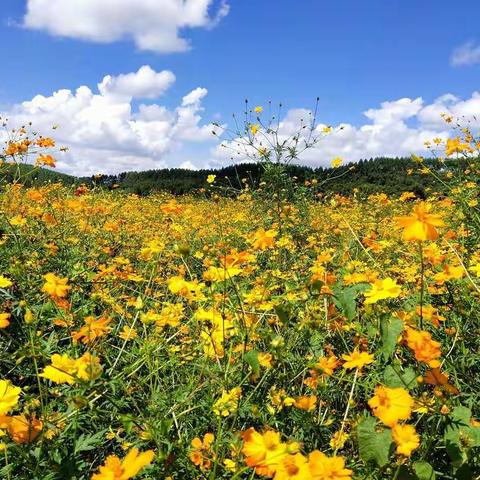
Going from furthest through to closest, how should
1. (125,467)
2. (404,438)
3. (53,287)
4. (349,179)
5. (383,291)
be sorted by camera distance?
(349,179), (53,287), (383,291), (404,438), (125,467)

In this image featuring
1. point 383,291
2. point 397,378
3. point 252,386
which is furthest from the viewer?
point 252,386

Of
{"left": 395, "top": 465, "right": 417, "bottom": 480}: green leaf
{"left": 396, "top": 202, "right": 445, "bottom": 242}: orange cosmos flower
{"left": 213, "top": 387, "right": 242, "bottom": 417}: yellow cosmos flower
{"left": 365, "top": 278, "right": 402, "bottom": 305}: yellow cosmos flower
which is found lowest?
{"left": 395, "top": 465, "right": 417, "bottom": 480}: green leaf

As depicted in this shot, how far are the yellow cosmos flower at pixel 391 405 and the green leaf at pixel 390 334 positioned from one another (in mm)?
126

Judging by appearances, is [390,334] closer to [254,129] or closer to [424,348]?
[424,348]

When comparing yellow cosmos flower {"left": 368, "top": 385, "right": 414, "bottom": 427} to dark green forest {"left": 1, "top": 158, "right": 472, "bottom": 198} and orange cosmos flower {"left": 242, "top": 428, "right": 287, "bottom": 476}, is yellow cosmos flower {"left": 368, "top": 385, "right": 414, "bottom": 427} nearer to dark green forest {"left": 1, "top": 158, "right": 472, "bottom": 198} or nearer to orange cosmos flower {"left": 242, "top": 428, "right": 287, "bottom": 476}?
orange cosmos flower {"left": 242, "top": 428, "right": 287, "bottom": 476}

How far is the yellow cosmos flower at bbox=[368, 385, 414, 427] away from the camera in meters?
0.89

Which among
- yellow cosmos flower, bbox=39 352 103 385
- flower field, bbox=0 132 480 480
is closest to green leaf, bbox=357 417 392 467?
flower field, bbox=0 132 480 480

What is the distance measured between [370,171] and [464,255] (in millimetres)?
14128

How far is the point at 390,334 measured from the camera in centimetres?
110

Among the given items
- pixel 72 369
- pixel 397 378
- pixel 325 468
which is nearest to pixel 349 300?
pixel 397 378

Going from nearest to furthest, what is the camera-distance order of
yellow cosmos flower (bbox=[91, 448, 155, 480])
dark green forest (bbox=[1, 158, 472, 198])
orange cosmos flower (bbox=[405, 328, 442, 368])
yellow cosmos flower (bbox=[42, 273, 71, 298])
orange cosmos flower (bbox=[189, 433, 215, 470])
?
yellow cosmos flower (bbox=[91, 448, 155, 480]), orange cosmos flower (bbox=[405, 328, 442, 368]), orange cosmos flower (bbox=[189, 433, 215, 470]), yellow cosmos flower (bbox=[42, 273, 71, 298]), dark green forest (bbox=[1, 158, 472, 198])

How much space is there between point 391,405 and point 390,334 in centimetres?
21

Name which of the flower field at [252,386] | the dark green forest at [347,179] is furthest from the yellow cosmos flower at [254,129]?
the dark green forest at [347,179]

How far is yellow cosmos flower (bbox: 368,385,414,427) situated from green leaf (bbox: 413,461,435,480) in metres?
0.14
